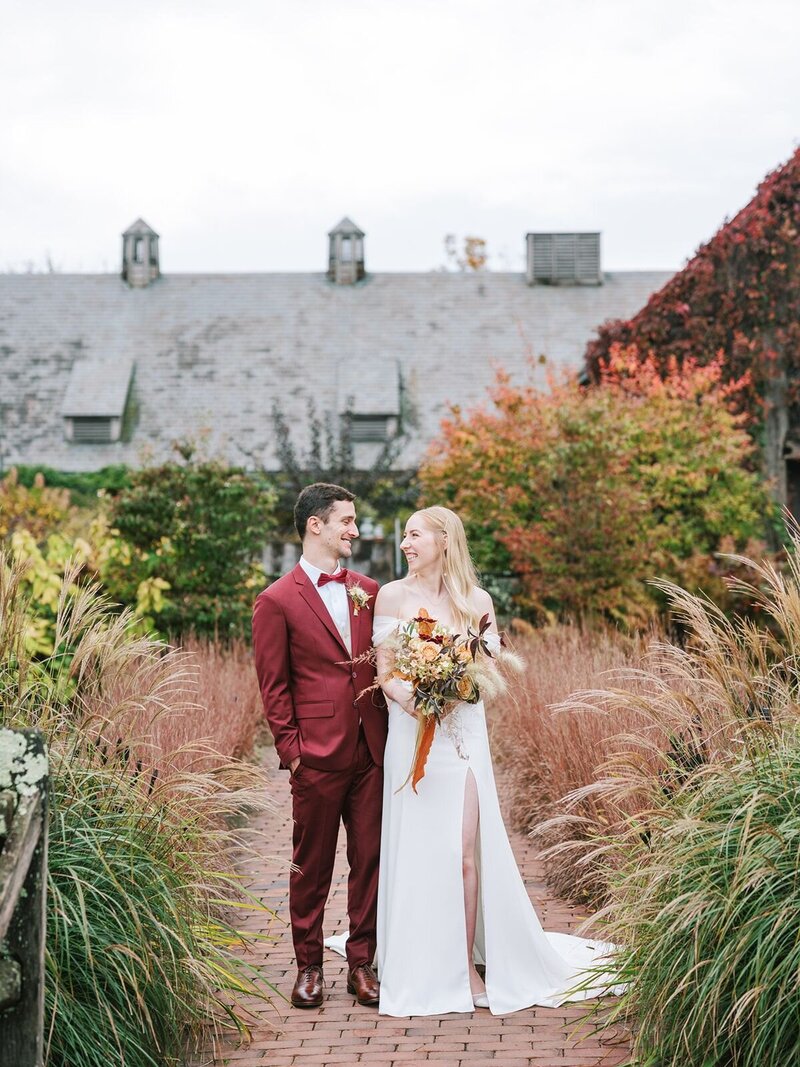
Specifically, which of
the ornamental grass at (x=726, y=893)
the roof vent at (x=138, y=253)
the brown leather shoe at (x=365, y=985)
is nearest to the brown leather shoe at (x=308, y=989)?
the brown leather shoe at (x=365, y=985)

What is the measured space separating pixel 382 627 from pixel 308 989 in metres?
1.57

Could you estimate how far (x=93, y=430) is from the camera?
89.2 ft

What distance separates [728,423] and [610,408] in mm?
1948

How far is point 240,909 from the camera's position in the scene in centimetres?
666

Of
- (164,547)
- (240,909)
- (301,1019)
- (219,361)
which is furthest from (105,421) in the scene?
(301,1019)

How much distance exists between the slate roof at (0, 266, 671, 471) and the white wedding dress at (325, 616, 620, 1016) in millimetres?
20733

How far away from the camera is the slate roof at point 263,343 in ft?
89.1

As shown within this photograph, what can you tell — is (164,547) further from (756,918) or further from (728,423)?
(756,918)

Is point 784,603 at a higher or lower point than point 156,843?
higher

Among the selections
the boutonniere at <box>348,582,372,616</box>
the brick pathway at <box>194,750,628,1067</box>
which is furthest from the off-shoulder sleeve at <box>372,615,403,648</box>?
the brick pathway at <box>194,750,628,1067</box>

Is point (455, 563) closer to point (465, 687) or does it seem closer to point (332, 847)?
point (465, 687)

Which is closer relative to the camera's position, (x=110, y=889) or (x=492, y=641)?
(x=110, y=889)

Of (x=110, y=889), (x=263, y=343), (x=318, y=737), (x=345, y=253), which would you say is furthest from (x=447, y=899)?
(x=345, y=253)

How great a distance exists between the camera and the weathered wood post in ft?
10.4
